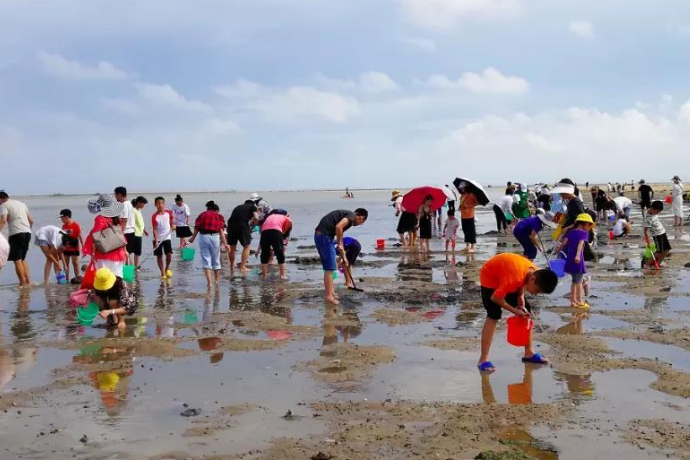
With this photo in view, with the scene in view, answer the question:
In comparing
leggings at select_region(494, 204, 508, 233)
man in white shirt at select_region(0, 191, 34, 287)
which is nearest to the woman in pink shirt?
man in white shirt at select_region(0, 191, 34, 287)

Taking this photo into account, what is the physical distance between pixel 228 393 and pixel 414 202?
11.5 m

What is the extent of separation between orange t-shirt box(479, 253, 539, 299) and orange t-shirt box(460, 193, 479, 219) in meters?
9.07

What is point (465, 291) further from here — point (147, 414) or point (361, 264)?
point (147, 414)

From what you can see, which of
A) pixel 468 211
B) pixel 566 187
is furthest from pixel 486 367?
pixel 468 211

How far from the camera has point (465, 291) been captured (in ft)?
34.9

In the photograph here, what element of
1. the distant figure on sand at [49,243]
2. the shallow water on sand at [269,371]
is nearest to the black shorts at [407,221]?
the shallow water on sand at [269,371]

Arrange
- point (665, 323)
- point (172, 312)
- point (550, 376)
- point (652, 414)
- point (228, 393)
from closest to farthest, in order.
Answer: point (652, 414) → point (228, 393) → point (550, 376) → point (665, 323) → point (172, 312)

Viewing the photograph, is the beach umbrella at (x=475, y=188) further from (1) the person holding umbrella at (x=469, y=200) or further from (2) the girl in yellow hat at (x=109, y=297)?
(2) the girl in yellow hat at (x=109, y=297)

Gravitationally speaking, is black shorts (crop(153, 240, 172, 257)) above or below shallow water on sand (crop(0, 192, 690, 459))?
above

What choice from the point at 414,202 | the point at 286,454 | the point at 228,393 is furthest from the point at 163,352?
the point at 414,202

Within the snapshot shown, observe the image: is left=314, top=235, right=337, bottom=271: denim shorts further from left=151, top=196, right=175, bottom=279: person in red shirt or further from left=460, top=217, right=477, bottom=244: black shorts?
left=460, top=217, right=477, bottom=244: black shorts

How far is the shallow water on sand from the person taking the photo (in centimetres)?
448

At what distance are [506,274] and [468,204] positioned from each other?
9.68 metres

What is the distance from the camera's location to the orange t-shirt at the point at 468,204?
15.1m
